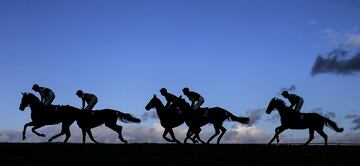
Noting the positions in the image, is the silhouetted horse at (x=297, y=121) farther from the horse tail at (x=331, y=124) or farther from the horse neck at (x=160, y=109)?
the horse neck at (x=160, y=109)

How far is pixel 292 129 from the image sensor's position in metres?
25.3

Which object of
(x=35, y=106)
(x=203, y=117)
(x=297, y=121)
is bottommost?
(x=297, y=121)

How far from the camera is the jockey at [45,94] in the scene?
24.8 meters

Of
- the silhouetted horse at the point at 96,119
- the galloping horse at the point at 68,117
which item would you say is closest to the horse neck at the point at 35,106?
the galloping horse at the point at 68,117

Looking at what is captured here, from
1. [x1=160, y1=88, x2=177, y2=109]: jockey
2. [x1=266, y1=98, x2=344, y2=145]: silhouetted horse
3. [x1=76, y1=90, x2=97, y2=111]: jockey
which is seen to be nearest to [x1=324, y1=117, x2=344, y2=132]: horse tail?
[x1=266, y1=98, x2=344, y2=145]: silhouetted horse

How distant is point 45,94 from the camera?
24984 mm

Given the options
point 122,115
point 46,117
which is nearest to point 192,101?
point 122,115

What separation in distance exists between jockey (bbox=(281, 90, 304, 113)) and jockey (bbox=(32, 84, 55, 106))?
907 centimetres

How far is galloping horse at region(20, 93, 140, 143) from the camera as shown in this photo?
2452cm
